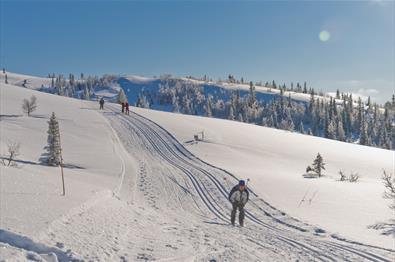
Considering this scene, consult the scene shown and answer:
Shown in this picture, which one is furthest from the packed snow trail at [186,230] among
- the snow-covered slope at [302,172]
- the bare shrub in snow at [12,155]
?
the bare shrub in snow at [12,155]

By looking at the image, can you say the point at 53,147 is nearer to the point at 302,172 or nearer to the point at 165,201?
the point at 165,201

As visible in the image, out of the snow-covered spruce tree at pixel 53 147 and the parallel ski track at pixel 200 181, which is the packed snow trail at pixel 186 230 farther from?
the snow-covered spruce tree at pixel 53 147

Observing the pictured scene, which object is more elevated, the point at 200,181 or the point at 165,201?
the point at 200,181

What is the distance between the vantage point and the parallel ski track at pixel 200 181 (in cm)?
1156

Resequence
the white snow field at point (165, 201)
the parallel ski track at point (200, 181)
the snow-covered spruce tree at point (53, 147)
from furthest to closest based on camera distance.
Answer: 1. the snow-covered spruce tree at point (53, 147)
2. the parallel ski track at point (200, 181)
3. the white snow field at point (165, 201)

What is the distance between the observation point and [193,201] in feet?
66.0

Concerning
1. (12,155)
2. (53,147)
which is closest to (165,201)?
(53,147)

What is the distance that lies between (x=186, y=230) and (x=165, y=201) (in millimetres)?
→ 6504

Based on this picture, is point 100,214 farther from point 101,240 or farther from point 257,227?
point 257,227

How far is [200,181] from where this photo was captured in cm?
2478

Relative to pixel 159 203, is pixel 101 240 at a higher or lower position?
higher

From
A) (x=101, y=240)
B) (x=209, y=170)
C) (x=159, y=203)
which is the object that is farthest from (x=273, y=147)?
(x=101, y=240)

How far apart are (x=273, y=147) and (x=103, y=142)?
62.4 feet

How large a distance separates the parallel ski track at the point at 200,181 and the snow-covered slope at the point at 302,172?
4.58 feet
